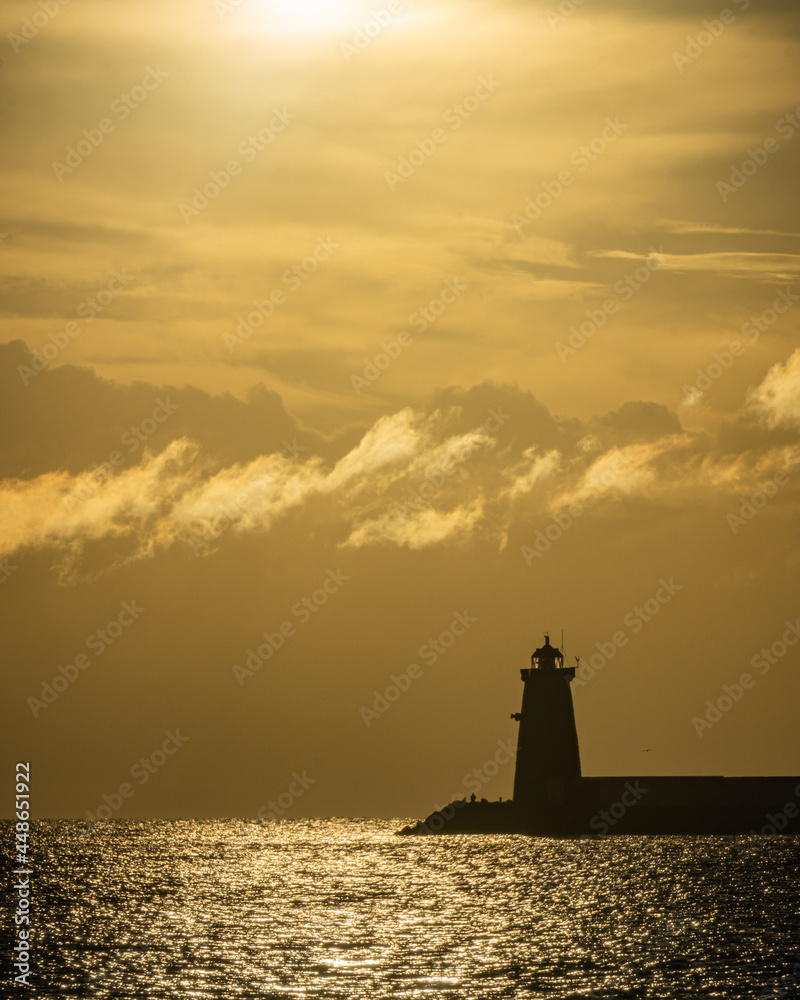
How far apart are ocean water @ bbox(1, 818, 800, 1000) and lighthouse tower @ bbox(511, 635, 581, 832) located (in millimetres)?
3158

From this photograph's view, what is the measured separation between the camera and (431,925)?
54000 millimetres

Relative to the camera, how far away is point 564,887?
69.4 meters

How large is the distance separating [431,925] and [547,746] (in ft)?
137

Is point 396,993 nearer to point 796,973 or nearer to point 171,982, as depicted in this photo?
point 171,982

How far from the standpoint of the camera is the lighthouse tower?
94875mm

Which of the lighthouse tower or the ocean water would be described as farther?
the lighthouse tower

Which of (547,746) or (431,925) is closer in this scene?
(431,925)

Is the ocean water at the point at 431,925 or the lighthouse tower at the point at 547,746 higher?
the lighthouse tower at the point at 547,746

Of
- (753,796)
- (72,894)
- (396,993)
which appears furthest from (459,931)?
(753,796)

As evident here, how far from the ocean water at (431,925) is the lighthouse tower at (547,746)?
3158 millimetres

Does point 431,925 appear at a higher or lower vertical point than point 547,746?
lower

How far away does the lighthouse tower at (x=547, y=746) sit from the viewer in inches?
3735

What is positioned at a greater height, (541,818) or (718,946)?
(541,818)

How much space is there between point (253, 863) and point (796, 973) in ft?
207
